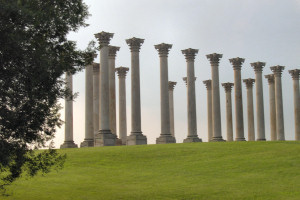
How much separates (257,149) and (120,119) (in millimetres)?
34726

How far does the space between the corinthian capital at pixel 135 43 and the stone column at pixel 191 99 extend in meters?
9.83

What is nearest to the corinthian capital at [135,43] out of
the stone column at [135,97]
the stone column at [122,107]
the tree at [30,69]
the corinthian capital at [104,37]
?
the stone column at [135,97]

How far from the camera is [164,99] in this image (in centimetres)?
8031

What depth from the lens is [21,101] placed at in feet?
103

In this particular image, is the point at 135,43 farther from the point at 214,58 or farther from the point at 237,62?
the point at 237,62

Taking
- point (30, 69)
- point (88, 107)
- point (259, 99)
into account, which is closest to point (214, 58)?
point (259, 99)

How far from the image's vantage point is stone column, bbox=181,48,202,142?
84062mm

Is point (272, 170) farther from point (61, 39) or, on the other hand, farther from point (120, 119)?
point (120, 119)

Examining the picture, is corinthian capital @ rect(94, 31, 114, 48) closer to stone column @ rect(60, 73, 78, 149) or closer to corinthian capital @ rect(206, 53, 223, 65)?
stone column @ rect(60, 73, 78, 149)

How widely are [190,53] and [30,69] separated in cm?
5772

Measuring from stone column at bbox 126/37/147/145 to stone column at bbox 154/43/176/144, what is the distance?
328 centimetres

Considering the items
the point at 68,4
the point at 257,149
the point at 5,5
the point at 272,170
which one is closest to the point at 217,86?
the point at 257,149

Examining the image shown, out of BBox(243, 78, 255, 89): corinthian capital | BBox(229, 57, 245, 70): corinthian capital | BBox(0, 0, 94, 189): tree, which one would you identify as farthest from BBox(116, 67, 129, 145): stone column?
BBox(0, 0, 94, 189): tree

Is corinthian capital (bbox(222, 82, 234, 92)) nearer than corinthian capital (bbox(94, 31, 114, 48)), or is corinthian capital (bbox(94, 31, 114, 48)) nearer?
corinthian capital (bbox(94, 31, 114, 48))
